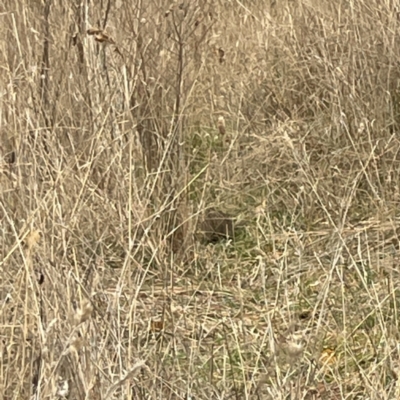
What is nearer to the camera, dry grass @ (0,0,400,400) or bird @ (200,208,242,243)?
dry grass @ (0,0,400,400)

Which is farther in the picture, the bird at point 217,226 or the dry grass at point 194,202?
the bird at point 217,226

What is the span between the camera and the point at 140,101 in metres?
2.51

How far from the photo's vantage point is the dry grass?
1449 millimetres

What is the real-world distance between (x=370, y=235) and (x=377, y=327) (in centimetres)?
51

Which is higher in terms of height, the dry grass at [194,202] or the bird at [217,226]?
the dry grass at [194,202]

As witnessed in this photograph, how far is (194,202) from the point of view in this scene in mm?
2568

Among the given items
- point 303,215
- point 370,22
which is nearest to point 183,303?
point 303,215

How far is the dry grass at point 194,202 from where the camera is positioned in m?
1.45

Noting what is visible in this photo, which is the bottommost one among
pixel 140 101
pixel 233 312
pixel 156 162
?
pixel 233 312

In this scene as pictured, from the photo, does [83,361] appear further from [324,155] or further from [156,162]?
[324,155]

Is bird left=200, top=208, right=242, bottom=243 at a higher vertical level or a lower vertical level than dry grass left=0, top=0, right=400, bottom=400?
lower

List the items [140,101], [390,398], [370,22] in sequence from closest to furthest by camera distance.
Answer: [390,398], [140,101], [370,22]

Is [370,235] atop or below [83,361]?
below

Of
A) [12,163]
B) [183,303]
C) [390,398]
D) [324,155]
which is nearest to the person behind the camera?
[390,398]
